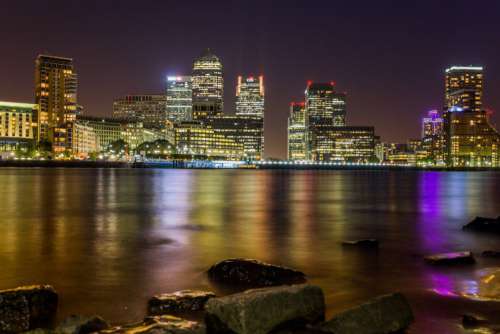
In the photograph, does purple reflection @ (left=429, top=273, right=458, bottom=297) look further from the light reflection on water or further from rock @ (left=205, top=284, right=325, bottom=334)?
rock @ (left=205, top=284, right=325, bottom=334)

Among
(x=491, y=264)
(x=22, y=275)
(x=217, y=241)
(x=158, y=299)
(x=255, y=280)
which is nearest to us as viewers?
(x=158, y=299)

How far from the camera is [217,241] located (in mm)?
22516

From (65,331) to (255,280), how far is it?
18.0ft

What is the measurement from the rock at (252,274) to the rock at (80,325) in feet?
14.9

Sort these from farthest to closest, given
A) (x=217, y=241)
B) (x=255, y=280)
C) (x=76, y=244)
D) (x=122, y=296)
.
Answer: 1. (x=217, y=241)
2. (x=76, y=244)
3. (x=255, y=280)
4. (x=122, y=296)

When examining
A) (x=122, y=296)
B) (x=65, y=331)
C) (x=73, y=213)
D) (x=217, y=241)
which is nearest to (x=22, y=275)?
(x=122, y=296)

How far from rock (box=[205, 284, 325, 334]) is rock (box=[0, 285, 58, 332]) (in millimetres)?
3569

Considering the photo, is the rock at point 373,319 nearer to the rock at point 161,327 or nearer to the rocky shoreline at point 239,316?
the rocky shoreline at point 239,316

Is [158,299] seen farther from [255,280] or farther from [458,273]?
[458,273]

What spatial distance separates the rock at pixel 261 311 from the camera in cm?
909

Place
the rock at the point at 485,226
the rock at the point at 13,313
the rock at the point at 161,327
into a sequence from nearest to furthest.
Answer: the rock at the point at 161,327, the rock at the point at 13,313, the rock at the point at 485,226

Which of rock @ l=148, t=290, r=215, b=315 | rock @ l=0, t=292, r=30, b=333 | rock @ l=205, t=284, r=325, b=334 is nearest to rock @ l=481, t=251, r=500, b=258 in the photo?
rock @ l=205, t=284, r=325, b=334

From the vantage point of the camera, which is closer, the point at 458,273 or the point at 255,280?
the point at 255,280

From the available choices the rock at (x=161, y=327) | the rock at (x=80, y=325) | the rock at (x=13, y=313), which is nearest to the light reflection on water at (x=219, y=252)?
the rock at (x=80, y=325)
